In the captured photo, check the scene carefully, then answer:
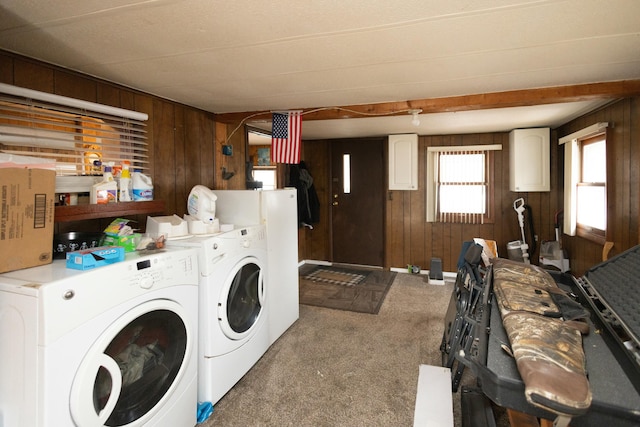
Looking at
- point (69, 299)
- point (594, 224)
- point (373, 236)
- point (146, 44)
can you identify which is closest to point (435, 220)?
point (373, 236)

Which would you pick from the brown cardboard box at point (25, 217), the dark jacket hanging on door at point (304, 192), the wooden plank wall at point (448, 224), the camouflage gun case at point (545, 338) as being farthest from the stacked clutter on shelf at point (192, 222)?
the wooden plank wall at point (448, 224)

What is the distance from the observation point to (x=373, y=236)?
16.7ft

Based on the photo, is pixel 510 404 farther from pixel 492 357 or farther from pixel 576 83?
pixel 576 83

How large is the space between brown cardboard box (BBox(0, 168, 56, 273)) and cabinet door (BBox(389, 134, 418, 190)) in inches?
154

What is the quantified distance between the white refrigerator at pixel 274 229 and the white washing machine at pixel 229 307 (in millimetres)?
156

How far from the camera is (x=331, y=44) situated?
1.66m

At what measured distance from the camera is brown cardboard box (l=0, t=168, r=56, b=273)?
1273 millimetres

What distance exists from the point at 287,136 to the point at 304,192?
1887 millimetres

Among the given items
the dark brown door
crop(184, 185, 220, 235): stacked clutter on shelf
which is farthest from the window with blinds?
crop(184, 185, 220, 235): stacked clutter on shelf

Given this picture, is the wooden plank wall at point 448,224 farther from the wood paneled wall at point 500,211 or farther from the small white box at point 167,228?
the small white box at point 167,228

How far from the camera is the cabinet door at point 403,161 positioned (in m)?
4.54

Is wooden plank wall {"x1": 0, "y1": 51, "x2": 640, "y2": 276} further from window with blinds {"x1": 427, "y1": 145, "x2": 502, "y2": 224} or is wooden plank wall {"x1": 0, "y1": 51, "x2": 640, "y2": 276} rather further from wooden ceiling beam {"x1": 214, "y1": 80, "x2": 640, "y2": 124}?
wooden ceiling beam {"x1": 214, "y1": 80, "x2": 640, "y2": 124}

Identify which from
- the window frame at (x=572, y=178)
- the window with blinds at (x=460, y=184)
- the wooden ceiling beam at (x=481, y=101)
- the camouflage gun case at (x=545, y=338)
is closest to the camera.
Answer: the camouflage gun case at (x=545, y=338)

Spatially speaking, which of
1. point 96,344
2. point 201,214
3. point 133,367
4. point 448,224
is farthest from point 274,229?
point 448,224
